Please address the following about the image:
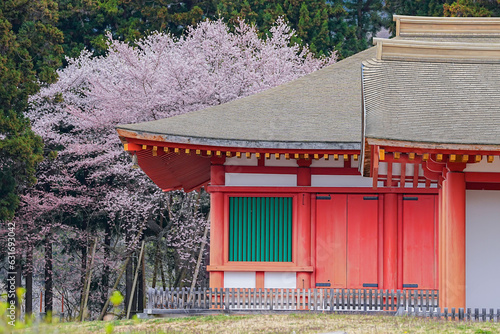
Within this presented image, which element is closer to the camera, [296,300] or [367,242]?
[296,300]

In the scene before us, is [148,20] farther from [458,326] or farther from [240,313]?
[458,326]

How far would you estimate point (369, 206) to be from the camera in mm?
16375

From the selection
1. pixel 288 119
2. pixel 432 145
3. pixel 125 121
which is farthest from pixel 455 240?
pixel 125 121

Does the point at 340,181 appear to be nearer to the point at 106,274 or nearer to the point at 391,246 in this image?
the point at 391,246

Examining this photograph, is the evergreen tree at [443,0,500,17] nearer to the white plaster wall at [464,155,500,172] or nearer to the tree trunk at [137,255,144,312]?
the tree trunk at [137,255,144,312]

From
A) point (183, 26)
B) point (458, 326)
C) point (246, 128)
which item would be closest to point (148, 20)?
point (183, 26)

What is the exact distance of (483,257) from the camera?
13.6 m

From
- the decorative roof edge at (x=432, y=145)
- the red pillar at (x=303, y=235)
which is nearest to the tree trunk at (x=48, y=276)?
the red pillar at (x=303, y=235)

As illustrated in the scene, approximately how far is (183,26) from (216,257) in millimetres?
21910

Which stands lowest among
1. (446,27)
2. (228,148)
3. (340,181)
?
(340,181)

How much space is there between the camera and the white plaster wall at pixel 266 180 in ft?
54.0

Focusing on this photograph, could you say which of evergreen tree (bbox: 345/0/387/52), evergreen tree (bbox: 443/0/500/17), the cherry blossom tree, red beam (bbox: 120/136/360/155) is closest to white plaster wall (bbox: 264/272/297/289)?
red beam (bbox: 120/136/360/155)

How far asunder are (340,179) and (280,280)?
237 cm

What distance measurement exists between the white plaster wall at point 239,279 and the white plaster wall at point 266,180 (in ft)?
5.87
